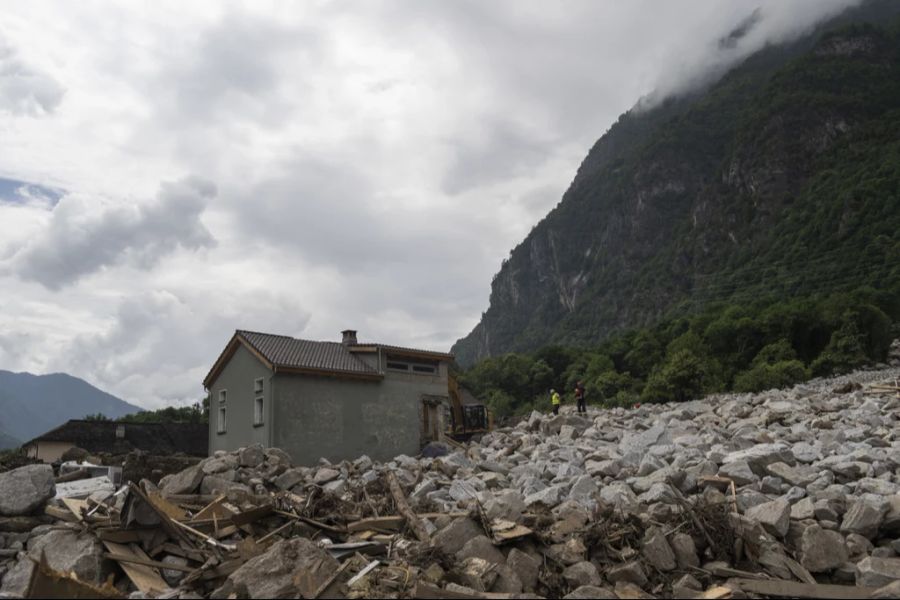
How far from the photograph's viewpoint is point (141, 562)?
9.44 m

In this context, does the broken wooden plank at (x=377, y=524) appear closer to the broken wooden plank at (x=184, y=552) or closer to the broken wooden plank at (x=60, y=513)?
the broken wooden plank at (x=184, y=552)

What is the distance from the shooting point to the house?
44156mm

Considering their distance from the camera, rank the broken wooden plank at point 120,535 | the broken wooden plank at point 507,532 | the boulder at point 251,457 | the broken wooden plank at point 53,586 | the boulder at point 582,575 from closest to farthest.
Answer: the broken wooden plank at point 53,586 → the boulder at point 582,575 → the broken wooden plank at point 120,535 → the broken wooden plank at point 507,532 → the boulder at point 251,457

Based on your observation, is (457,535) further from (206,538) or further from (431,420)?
(431,420)

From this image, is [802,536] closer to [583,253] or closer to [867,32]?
[867,32]

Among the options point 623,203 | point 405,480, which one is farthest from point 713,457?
point 623,203

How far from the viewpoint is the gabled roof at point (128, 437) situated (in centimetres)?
4456

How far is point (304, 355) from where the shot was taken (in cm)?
2478

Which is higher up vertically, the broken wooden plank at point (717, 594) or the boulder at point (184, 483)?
the boulder at point (184, 483)

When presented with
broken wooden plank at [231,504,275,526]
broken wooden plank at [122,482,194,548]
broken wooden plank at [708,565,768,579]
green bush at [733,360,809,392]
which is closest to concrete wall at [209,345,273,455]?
broken wooden plank at [231,504,275,526]

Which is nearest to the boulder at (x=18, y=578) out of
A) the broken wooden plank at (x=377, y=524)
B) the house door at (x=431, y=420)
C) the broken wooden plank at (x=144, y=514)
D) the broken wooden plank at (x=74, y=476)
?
the broken wooden plank at (x=144, y=514)

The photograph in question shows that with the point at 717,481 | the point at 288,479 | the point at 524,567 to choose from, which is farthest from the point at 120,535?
the point at 717,481

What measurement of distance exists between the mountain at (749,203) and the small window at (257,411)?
62883 millimetres

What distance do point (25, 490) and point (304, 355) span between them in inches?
537
